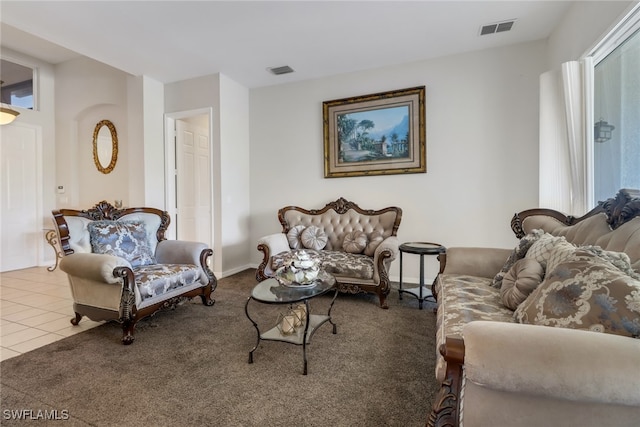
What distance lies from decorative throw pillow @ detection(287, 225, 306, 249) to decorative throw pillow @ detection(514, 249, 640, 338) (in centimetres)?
284

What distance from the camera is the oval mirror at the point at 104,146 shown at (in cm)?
496

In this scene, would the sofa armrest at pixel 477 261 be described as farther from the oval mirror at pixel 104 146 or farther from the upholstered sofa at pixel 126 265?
the oval mirror at pixel 104 146

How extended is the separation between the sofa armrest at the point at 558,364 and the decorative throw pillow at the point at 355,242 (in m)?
2.63

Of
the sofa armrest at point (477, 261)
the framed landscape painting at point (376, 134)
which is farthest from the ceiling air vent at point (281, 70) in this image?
the sofa armrest at point (477, 261)

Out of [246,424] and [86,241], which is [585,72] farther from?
[86,241]

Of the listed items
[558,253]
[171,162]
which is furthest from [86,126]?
[558,253]

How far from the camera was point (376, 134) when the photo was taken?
13.3ft

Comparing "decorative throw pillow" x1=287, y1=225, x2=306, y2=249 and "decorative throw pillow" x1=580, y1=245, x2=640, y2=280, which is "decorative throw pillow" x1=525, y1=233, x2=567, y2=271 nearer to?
"decorative throw pillow" x1=580, y1=245, x2=640, y2=280

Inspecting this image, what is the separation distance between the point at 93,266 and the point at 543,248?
3.09 m

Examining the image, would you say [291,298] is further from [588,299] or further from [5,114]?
[5,114]

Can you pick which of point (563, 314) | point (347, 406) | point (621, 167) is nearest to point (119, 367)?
point (347, 406)

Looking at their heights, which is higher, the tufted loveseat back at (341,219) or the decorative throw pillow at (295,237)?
the tufted loveseat back at (341,219)

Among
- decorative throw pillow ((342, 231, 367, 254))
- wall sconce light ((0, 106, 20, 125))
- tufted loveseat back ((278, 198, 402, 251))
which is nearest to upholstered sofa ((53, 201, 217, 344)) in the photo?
tufted loveseat back ((278, 198, 402, 251))

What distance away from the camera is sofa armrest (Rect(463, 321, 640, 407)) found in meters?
0.84
